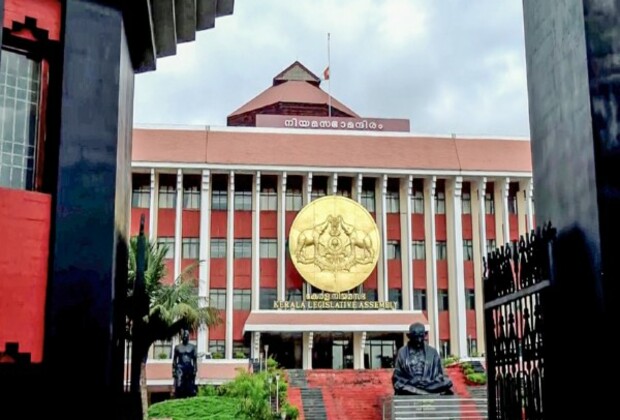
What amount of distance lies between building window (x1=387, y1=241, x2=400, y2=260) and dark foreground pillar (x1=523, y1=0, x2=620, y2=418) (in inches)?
1371

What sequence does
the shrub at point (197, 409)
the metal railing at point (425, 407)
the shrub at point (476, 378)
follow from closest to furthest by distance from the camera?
1. the shrub at point (197, 409)
2. the metal railing at point (425, 407)
3. the shrub at point (476, 378)

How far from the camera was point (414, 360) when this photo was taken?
23.7m

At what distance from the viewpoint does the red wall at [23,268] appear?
21.4 feet

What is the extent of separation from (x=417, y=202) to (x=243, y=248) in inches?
330

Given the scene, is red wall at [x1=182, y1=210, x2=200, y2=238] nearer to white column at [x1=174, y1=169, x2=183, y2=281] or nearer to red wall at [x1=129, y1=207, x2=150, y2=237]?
white column at [x1=174, y1=169, x2=183, y2=281]

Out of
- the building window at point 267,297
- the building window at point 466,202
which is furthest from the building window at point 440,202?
the building window at point 267,297

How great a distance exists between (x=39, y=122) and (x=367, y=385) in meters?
27.1

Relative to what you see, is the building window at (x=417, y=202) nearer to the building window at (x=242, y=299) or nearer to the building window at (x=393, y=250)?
the building window at (x=393, y=250)

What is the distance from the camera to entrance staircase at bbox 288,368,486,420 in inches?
1187

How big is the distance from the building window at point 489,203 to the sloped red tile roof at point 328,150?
2.39 metres

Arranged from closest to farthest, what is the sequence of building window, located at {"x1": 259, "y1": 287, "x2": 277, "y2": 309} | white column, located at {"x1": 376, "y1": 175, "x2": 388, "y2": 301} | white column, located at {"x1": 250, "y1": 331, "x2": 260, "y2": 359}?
1. white column, located at {"x1": 250, "y1": 331, "x2": 260, "y2": 359}
2. building window, located at {"x1": 259, "y1": 287, "x2": 277, "y2": 309}
3. white column, located at {"x1": 376, "y1": 175, "x2": 388, "y2": 301}

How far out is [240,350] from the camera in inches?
1481

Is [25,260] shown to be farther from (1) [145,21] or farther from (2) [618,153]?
(2) [618,153]

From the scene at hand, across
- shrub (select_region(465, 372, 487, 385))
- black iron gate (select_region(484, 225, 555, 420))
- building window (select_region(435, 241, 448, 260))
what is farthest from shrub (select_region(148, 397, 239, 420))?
building window (select_region(435, 241, 448, 260))
